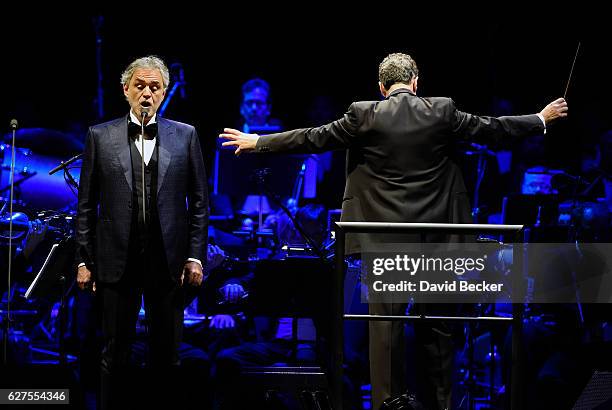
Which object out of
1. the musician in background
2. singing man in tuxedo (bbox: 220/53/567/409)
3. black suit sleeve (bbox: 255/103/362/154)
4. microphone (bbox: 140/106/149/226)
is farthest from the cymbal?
singing man in tuxedo (bbox: 220/53/567/409)

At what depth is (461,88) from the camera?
9.52 metres

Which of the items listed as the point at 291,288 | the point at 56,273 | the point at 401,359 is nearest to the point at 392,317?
the point at 401,359

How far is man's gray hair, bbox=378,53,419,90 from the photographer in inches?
167

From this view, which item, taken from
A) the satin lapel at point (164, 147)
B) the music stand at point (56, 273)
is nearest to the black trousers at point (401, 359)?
the satin lapel at point (164, 147)

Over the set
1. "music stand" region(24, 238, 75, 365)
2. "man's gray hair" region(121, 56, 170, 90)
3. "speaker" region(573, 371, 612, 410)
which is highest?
"man's gray hair" region(121, 56, 170, 90)

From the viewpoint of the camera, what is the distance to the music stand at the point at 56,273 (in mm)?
5109

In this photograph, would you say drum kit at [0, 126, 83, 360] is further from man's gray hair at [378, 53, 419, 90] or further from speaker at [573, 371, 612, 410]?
speaker at [573, 371, 612, 410]

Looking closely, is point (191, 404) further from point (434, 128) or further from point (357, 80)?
point (357, 80)

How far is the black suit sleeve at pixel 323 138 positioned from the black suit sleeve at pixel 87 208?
3.02ft

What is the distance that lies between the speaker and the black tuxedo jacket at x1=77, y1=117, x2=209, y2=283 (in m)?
2.00

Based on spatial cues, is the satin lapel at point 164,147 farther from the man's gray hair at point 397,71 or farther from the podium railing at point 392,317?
the man's gray hair at point 397,71

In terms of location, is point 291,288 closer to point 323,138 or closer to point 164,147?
point 323,138

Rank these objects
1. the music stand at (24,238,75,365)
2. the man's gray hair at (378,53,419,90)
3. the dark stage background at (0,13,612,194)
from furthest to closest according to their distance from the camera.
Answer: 1. the dark stage background at (0,13,612,194)
2. the music stand at (24,238,75,365)
3. the man's gray hair at (378,53,419,90)

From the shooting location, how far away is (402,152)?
406 cm
